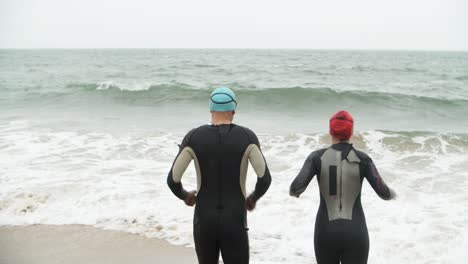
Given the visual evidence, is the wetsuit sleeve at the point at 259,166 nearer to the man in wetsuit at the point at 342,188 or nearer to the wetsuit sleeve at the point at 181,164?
the man in wetsuit at the point at 342,188

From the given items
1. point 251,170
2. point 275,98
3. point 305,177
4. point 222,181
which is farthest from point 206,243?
point 275,98

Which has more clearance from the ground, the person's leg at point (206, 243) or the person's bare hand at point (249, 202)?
the person's bare hand at point (249, 202)

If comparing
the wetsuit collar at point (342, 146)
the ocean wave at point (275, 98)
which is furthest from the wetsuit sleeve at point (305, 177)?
→ the ocean wave at point (275, 98)

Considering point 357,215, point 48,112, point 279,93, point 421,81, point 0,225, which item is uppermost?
point 421,81

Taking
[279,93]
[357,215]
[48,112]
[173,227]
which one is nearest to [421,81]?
[279,93]

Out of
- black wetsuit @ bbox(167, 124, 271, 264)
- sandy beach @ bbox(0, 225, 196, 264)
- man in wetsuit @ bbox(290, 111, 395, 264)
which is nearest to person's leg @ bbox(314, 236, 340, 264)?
man in wetsuit @ bbox(290, 111, 395, 264)

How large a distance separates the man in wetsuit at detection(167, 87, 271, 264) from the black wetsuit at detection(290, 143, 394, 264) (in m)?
0.34

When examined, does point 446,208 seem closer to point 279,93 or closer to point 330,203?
point 330,203

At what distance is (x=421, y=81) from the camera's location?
30.2 m

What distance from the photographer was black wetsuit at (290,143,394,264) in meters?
2.90

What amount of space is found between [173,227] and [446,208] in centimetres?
413

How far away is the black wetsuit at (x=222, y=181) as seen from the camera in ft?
9.30

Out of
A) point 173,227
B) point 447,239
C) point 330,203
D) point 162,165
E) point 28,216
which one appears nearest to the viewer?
point 330,203

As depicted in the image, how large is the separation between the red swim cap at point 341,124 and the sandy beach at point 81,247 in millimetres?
2903
